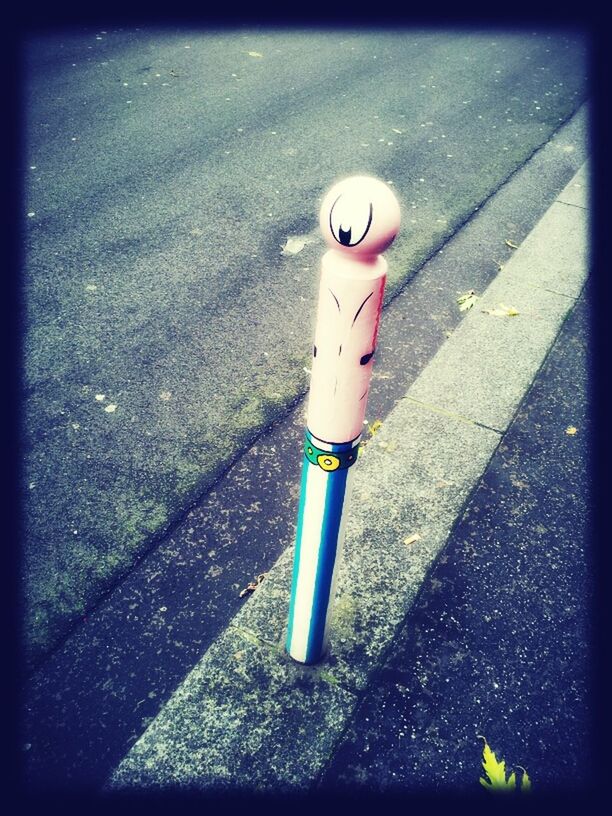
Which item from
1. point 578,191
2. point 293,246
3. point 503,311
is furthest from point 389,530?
point 578,191

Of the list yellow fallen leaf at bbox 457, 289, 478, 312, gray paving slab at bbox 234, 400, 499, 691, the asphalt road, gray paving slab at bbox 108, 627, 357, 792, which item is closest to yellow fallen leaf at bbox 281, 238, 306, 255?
the asphalt road

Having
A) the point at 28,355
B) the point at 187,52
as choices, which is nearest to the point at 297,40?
the point at 187,52

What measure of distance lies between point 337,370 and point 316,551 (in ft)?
2.01

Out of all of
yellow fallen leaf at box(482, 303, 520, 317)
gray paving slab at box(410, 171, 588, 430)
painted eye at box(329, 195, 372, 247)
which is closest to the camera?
painted eye at box(329, 195, 372, 247)

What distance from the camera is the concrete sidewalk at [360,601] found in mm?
1987

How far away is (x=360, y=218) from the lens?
1381mm

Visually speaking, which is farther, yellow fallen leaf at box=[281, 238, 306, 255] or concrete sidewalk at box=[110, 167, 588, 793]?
yellow fallen leaf at box=[281, 238, 306, 255]

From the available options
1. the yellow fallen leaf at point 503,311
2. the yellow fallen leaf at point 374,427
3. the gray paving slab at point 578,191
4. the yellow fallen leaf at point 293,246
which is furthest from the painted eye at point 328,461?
the gray paving slab at point 578,191

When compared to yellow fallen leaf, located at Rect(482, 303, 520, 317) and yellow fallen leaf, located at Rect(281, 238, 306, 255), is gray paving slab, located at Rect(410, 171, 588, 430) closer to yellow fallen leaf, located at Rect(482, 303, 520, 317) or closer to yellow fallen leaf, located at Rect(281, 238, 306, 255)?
yellow fallen leaf, located at Rect(482, 303, 520, 317)

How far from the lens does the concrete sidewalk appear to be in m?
1.99

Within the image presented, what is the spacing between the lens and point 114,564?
102 inches

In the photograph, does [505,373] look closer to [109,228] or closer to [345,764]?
[345,764]

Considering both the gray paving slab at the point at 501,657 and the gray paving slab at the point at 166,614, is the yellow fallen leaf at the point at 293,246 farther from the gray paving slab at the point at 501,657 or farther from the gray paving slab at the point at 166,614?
the gray paving slab at the point at 501,657

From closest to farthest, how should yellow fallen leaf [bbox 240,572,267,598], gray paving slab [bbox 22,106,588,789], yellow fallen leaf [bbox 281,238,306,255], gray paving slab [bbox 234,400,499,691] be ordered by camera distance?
gray paving slab [bbox 22,106,588,789], gray paving slab [bbox 234,400,499,691], yellow fallen leaf [bbox 240,572,267,598], yellow fallen leaf [bbox 281,238,306,255]
